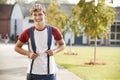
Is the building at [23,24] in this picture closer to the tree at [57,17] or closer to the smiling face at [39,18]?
the tree at [57,17]

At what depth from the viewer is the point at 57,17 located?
3722 centimetres

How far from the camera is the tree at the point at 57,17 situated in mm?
34438

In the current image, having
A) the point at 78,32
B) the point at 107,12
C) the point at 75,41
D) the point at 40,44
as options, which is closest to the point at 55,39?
the point at 40,44

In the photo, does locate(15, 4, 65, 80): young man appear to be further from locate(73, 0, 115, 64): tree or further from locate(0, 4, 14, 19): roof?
locate(0, 4, 14, 19): roof

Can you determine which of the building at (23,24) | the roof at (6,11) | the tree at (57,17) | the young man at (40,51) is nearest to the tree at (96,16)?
the tree at (57,17)

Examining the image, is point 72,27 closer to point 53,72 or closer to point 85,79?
point 85,79

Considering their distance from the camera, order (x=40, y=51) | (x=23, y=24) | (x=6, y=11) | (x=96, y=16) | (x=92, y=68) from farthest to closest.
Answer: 1. (x=6, y=11)
2. (x=23, y=24)
3. (x=96, y=16)
4. (x=92, y=68)
5. (x=40, y=51)

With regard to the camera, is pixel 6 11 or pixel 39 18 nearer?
pixel 39 18

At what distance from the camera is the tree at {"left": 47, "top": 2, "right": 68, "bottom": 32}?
3444 cm

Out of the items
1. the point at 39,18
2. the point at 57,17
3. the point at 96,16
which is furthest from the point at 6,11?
the point at 39,18

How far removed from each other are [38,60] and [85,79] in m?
8.64

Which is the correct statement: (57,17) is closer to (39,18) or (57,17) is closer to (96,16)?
(96,16)

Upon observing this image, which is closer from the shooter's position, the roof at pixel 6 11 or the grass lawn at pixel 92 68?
the grass lawn at pixel 92 68

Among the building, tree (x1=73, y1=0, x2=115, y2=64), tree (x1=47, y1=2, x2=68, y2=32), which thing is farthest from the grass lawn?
the building
